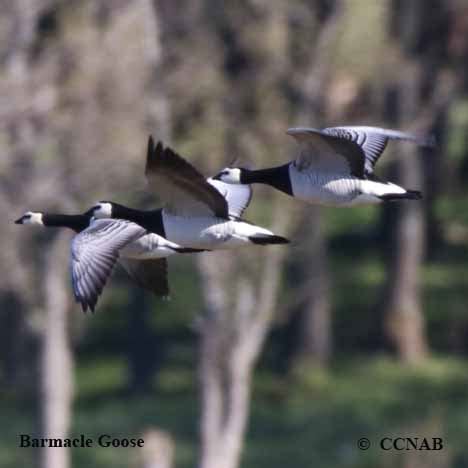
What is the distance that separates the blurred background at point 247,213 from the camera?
20344 millimetres

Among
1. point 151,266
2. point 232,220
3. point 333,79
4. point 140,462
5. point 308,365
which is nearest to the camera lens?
point 232,220

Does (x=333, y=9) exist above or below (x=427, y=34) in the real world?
below

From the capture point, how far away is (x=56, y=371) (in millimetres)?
21719

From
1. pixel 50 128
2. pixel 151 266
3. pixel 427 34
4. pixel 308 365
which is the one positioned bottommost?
pixel 151 266

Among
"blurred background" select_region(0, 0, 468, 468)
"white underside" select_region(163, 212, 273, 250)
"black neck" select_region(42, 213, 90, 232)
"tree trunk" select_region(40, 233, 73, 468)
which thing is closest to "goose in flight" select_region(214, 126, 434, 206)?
"white underside" select_region(163, 212, 273, 250)

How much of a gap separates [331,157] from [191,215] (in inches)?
38.4

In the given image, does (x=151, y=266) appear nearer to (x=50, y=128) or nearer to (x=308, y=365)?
(x=50, y=128)

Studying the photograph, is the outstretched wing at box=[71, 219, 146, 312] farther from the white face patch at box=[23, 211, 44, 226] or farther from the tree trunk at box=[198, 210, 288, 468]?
the tree trunk at box=[198, 210, 288, 468]

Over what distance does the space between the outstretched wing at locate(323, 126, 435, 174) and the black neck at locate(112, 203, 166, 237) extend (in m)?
1.30

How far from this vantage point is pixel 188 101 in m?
20.7

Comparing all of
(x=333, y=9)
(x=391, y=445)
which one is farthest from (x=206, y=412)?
(x=333, y=9)

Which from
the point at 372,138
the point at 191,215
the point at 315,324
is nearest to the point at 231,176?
the point at 191,215

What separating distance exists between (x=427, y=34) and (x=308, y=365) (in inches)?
235

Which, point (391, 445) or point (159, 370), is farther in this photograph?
point (159, 370)
